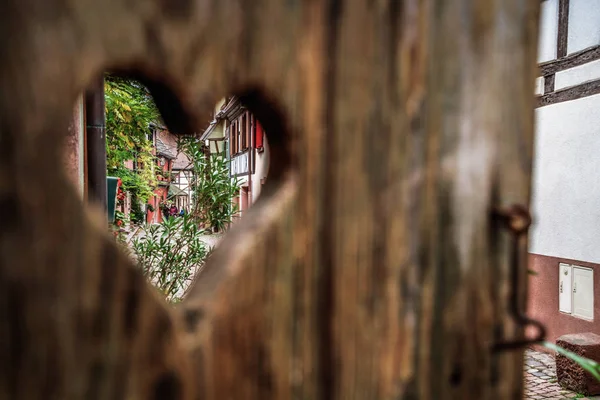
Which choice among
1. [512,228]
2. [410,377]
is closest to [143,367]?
[410,377]

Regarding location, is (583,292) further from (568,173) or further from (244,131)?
(244,131)

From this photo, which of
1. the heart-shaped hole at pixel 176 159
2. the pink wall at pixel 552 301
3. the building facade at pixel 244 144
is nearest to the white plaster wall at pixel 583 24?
the pink wall at pixel 552 301

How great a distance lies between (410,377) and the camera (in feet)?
1.48

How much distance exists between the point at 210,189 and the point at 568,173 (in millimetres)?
4325

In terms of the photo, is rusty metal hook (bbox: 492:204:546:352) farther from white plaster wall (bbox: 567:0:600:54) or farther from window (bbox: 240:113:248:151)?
window (bbox: 240:113:248:151)

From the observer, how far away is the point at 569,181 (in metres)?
6.02

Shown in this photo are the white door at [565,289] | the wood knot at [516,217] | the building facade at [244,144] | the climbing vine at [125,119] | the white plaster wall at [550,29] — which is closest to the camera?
the wood knot at [516,217]

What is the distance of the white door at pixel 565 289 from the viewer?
5852 mm

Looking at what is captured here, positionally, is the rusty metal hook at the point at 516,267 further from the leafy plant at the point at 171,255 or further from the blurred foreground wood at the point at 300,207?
the leafy plant at the point at 171,255

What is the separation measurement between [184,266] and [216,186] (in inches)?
32.4

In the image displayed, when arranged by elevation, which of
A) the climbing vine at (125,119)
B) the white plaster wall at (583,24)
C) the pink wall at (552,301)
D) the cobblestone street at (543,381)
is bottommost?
the cobblestone street at (543,381)

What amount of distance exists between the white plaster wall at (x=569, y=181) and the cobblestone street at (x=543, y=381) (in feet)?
4.39

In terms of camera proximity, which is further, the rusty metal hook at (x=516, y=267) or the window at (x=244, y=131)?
the window at (x=244, y=131)

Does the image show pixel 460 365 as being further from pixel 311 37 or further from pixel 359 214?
pixel 311 37
